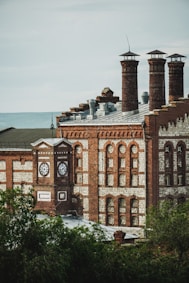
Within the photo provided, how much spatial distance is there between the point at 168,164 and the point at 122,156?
9.49 feet

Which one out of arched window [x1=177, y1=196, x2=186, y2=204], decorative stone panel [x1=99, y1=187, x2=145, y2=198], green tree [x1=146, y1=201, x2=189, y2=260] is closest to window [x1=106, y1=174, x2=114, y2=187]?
decorative stone panel [x1=99, y1=187, x2=145, y2=198]

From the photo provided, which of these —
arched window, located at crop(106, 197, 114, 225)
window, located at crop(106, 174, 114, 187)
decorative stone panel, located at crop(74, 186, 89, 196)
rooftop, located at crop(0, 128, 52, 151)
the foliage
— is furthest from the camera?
rooftop, located at crop(0, 128, 52, 151)

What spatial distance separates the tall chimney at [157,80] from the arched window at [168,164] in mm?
2840

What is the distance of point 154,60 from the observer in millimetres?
92812

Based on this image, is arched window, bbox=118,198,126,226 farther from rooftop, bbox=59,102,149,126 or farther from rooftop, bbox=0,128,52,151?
rooftop, bbox=0,128,52,151

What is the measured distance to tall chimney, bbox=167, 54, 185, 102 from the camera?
315 ft

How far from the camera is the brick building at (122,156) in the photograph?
89625 millimetres

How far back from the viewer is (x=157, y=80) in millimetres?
92750

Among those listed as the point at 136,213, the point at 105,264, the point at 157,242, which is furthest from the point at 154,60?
the point at 105,264

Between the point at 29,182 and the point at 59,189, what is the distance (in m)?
7.43

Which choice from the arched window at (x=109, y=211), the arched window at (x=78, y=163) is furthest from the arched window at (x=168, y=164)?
the arched window at (x=78, y=163)

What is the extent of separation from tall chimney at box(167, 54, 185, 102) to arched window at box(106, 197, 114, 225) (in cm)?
798

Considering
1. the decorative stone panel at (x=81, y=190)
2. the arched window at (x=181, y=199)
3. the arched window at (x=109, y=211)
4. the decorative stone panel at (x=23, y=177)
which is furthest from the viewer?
the decorative stone panel at (x=23, y=177)

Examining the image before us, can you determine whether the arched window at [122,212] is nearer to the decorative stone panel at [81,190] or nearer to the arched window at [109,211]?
the arched window at [109,211]
